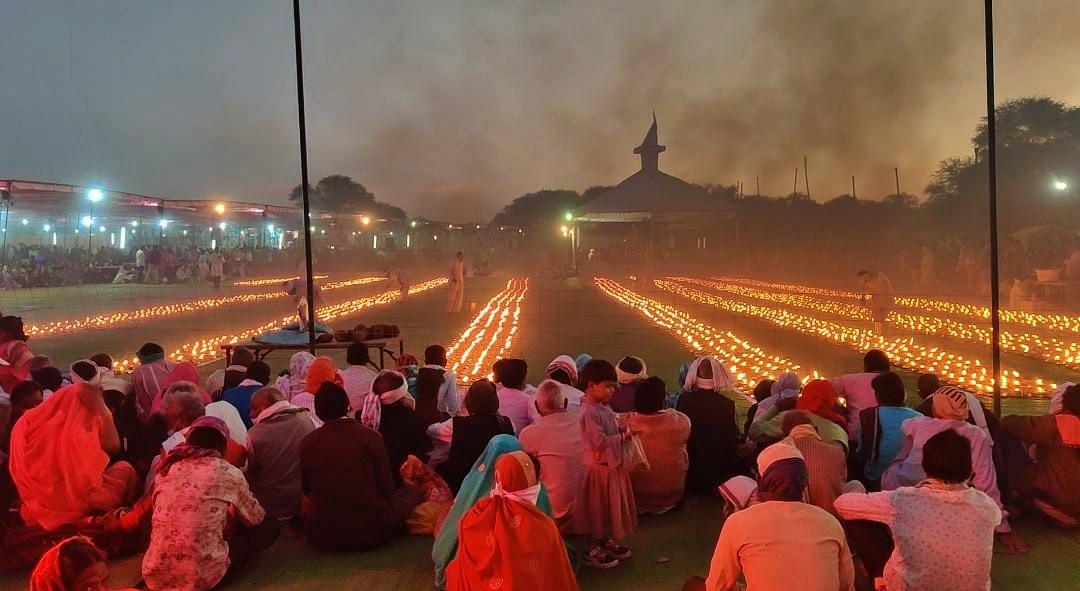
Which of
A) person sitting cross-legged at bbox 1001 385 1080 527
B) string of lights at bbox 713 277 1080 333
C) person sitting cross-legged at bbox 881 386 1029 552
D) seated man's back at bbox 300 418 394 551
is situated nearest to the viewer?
person sitting cross-legged at bbox 881 386 1029 552

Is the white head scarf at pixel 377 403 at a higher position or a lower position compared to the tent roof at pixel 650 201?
lower

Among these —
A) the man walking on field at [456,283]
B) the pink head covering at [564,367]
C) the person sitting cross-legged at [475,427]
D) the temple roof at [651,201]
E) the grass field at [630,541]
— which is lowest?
the grass field at [630,541]

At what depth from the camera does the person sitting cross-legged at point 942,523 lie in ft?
9.31

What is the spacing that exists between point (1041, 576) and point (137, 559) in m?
4.71

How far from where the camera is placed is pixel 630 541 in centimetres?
429

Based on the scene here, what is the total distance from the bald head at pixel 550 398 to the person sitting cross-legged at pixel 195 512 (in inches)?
62.3

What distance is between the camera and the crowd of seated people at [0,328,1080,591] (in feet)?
9.29

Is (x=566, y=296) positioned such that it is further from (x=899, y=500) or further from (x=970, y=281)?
(x=899, y=500)

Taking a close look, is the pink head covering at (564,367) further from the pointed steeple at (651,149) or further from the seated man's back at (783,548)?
the pointed steeple at (651,149)

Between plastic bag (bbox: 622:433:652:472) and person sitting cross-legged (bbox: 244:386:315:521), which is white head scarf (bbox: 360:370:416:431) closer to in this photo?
person sitting cross-legged (bbox: 244:386:315:521)

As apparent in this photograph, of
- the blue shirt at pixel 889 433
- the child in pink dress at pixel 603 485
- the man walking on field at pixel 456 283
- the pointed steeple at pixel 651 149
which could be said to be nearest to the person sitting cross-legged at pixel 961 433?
the blue shirt at pixel 889 433

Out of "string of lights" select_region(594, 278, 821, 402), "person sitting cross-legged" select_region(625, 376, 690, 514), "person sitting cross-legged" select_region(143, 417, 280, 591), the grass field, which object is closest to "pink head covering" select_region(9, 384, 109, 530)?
the grass field

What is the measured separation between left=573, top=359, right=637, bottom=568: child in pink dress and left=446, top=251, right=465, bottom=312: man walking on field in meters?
12.9

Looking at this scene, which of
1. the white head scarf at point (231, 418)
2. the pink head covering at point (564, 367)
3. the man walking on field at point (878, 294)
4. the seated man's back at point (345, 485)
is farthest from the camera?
the man walking on field at point (878, 294)
